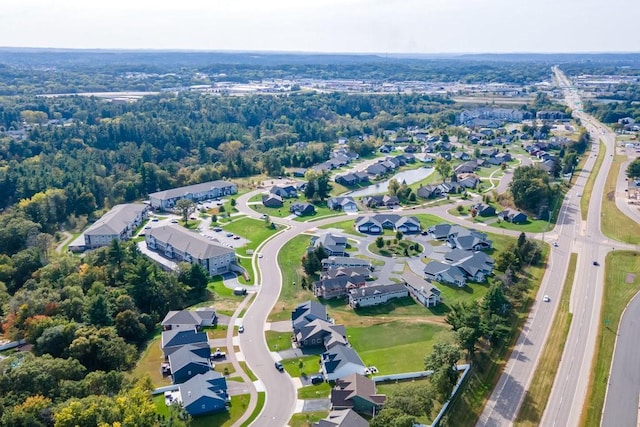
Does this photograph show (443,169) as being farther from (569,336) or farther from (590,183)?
(569,336)

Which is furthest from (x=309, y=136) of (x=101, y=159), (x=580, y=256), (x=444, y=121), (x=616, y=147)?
(x=580, y=256)

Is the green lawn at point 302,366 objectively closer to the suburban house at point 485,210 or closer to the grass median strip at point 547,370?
the grass median strip at point 547,370

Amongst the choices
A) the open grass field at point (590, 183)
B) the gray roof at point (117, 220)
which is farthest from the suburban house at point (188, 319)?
the open grass field at point (590, 183)

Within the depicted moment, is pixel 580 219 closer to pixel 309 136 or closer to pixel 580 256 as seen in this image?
pixel 580 256

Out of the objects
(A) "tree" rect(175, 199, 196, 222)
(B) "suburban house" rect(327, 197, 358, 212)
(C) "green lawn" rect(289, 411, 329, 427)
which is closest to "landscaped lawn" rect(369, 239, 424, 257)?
(B) "suburban house" rect(327, 197, 358, 212)

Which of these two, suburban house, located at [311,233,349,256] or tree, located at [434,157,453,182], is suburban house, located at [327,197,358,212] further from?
tree, located at [434,157,453,182]

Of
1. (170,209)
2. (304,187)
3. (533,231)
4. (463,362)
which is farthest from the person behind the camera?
(304,187)
